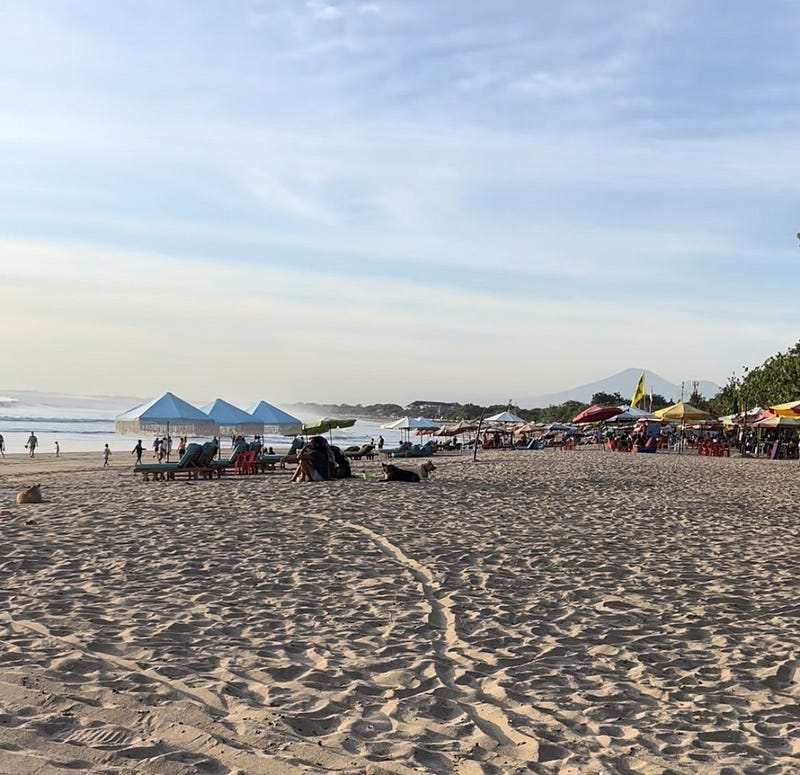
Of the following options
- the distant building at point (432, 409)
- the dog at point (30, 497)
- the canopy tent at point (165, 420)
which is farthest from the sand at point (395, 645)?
the distant building at point (432, 409)

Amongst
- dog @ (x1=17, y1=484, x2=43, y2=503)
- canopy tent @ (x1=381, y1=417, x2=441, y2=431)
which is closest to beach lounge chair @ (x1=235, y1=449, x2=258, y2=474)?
dog @ (x1=17, y1=484, x2=43, y2=503)

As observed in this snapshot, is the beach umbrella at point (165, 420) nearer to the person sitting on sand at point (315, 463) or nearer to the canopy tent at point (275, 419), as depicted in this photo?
the canopy tent at point (275, 419)

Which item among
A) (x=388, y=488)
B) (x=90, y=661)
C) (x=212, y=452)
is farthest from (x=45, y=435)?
(x=90, y=661)

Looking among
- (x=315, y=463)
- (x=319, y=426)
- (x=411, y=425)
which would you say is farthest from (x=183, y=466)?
(x=411, y=425)

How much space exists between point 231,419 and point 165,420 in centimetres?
308

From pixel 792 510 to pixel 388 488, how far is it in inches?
262

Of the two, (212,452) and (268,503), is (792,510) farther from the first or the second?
(212,452)

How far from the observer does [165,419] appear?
19234 millimetres

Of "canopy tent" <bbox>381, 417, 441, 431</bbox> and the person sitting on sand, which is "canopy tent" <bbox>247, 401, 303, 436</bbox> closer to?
the person sitting on sand

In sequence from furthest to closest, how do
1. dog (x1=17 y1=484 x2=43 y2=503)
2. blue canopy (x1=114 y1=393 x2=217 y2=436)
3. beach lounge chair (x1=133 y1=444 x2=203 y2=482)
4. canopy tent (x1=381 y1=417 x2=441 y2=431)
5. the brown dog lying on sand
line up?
canopy tent (x1=381 y1=417 x2=441 y2=431), blue canopy (x1=114 y1=393 x2=217 y2=436), beach lounge chair (x1=133 y1=444 x2=203 y2=482), the brown dog lying on sand, dog (x1=17 y1=484 x2=43 y2=503)

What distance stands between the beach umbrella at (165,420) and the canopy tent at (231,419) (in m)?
1.25

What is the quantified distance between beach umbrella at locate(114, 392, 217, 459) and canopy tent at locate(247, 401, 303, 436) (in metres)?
2.50

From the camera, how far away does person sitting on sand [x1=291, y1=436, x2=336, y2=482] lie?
1633 centimetres

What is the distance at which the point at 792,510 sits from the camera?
1281cm
